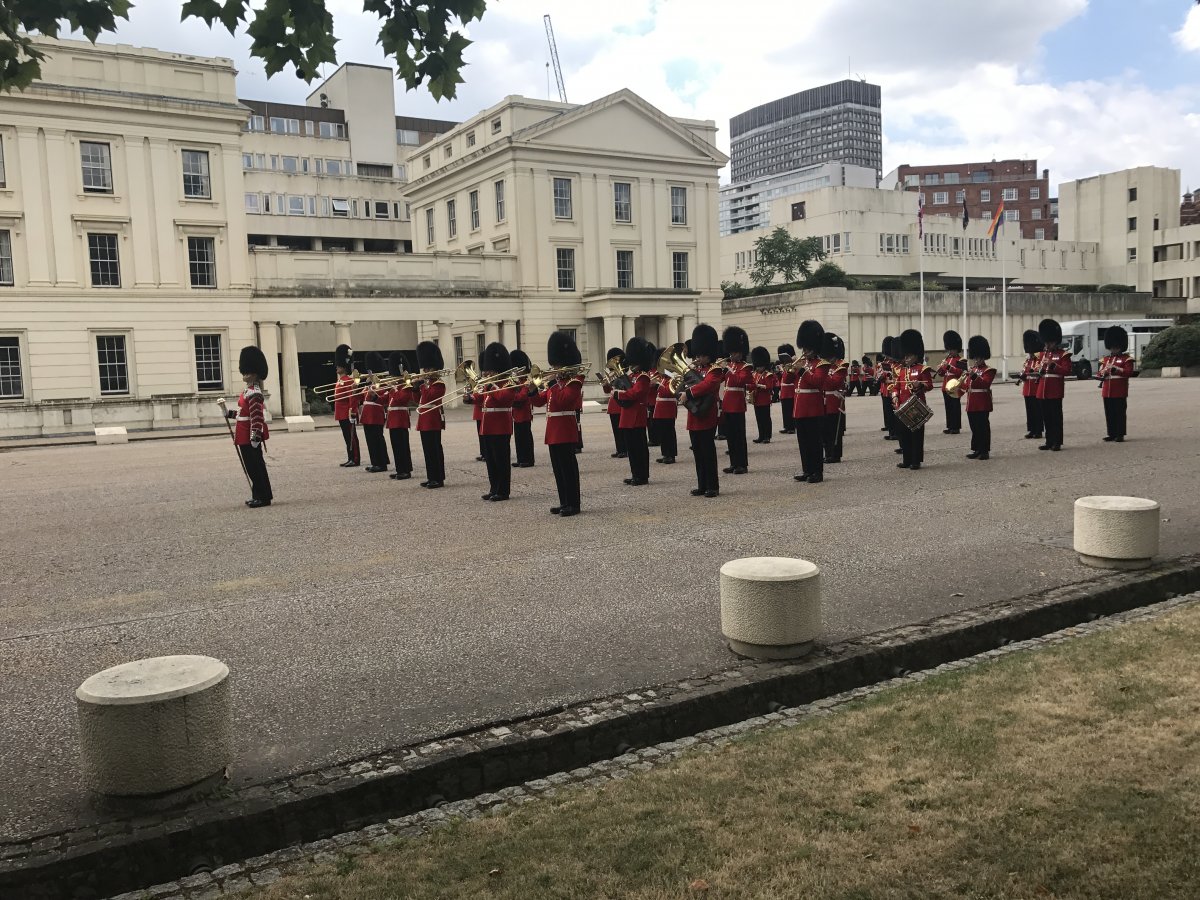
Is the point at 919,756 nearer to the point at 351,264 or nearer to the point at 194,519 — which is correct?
the point at 194,519

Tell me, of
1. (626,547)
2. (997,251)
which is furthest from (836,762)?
(997,251)

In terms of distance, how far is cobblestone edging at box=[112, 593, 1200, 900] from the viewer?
367cm

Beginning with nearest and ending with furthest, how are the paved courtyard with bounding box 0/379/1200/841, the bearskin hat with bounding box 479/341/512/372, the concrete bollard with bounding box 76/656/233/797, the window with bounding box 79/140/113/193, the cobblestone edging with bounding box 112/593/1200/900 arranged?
the cobblestone edging with bounding box 112/593/1200/900 → the concrete bollard with bounding box 76/656/233/797 → the paved courtyard with bounding box 0/379/1200/841 → the bearskin hat with bounding box 479/341/512/372 → the window with bounding box 79/140/113/193

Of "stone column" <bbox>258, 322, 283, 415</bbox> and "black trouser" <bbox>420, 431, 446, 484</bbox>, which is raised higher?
"stone column" <bbox>258, 322, 283, 415</bbox>

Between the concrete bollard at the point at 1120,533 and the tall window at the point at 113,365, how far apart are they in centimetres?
3289

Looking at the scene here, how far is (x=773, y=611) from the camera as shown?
554cm

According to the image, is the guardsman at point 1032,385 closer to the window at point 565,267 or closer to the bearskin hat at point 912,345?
the bearskin hat at point 912,345

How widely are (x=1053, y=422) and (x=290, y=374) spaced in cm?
2696

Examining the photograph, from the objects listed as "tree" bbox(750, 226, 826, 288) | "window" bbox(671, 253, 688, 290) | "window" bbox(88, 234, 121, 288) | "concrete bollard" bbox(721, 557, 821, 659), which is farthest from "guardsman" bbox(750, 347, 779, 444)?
"tree" bbox(750, 226, 826, 288)

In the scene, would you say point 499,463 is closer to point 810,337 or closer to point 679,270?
point 810,337

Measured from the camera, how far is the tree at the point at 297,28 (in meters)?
4.64

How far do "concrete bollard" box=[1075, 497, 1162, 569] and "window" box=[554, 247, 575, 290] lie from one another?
37426 millimetres

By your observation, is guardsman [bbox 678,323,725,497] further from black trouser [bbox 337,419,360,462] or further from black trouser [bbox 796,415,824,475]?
black trouser [bbox 337,419,360,462]

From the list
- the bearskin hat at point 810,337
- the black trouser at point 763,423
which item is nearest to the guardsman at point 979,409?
the bearskin hat at point 810,337
